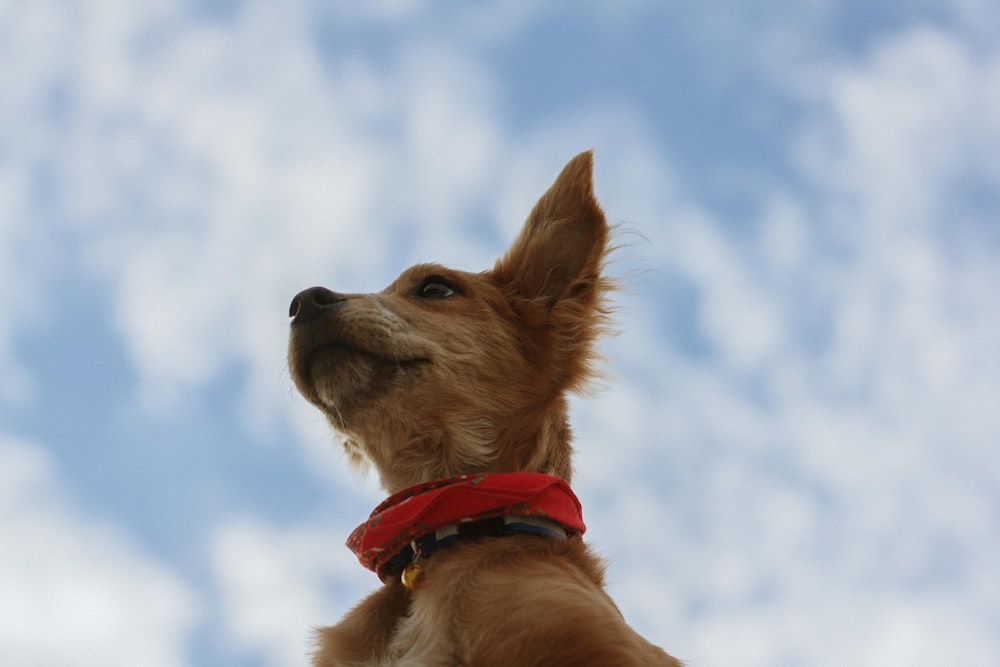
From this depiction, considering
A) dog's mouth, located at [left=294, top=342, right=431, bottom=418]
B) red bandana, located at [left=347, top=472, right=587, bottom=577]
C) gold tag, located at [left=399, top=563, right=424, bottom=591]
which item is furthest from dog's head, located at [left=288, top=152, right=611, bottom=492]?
gold tag, located at [left=399, top=563, right=424, bottom=591]

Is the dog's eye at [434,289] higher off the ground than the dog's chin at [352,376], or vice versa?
the dog's eye at [434,289]

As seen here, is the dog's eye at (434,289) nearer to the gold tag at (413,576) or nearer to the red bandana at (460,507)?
the red bandana at (460,507)

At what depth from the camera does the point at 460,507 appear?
4.96 metres

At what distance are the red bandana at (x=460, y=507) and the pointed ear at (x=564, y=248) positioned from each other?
2.09 metres

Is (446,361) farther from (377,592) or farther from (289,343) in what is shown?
(377,592)

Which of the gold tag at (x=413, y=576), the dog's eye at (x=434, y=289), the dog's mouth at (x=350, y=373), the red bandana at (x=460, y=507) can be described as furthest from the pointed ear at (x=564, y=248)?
the gold tag at (x=413, y=576)

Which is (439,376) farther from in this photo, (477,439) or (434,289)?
(434,289)

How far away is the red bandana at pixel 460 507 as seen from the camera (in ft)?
16.2

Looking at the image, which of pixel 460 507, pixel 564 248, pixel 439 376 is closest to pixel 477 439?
pixel 439 376

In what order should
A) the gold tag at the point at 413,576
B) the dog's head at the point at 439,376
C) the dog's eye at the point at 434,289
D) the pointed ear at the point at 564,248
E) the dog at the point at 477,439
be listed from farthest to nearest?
the pointed ear at the point at 564,248, the dog's eye at the point at 434,289, the dog's head at the point at 439,376, the gold tag at the point at 413,576, the dog at the point at 477,439

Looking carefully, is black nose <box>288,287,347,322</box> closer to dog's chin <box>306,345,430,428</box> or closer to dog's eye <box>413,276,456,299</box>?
dog's chin <box>306,345,430,428</box>

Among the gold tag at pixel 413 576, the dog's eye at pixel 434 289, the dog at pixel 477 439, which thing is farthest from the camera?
the dog's eye at pixel 434 289

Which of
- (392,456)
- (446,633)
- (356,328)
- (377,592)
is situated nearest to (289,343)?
(356,328)

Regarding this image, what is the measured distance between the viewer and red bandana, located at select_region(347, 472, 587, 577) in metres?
4.95
